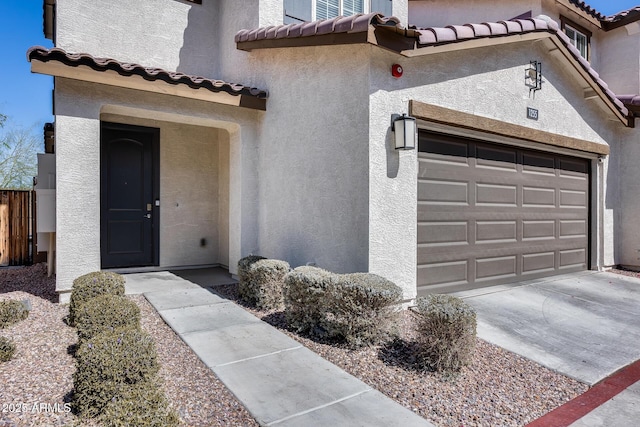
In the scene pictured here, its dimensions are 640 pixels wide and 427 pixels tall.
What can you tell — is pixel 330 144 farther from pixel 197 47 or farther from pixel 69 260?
pixel 197 47

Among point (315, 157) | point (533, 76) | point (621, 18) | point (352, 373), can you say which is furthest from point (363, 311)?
point (621, 18)

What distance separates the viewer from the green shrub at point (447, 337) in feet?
13.1

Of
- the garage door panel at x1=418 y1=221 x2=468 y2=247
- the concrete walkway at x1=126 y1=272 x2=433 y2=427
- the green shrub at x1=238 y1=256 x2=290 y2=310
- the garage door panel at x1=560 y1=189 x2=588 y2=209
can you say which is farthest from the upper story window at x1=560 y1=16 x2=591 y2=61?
the concrete walkway at x1=126 y1=272 x2=433 y2=427

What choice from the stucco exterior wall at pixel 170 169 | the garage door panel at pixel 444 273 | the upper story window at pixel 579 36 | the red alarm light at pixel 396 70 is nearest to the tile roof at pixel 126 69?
the stucco exterior wall at pixel 170 169

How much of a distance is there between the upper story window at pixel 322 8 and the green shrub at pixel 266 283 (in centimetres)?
541

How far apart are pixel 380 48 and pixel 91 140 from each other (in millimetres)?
4928

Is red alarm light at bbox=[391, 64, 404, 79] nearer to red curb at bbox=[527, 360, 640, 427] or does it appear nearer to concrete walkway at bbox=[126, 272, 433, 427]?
concrete walkway at bbox=[126, 272, 433, 427]

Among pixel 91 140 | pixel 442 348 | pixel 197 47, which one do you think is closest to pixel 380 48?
pixel 442 348

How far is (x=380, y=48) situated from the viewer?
5.71 metres

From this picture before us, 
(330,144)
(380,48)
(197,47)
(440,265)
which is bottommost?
(440,265)

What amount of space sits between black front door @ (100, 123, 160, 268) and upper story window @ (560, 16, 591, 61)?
12.0 m

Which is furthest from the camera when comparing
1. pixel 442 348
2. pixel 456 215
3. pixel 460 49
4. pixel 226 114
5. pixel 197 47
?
pixel 197 47

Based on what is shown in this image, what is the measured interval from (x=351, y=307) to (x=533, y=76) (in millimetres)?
6695

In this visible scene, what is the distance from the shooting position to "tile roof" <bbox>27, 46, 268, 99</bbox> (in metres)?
5.54
